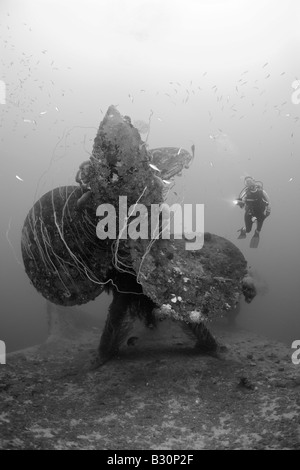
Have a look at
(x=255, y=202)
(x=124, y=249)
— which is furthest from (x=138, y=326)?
(x=255, y=202)

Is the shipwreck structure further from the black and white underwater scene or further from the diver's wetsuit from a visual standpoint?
the diver's wetsuit

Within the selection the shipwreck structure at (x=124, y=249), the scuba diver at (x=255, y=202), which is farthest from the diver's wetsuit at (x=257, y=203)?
the shipwreck structure at (x=124, y=249)

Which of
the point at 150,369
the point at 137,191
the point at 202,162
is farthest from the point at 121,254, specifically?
the point at 202,162

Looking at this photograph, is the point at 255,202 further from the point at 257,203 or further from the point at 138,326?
the point at 138,326

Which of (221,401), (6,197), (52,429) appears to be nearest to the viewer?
A: (52,429)

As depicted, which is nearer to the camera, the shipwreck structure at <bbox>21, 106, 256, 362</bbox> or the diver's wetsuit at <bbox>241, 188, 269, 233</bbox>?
the shipwreck structure at <bbox>21, 106, 256, 362</bbox>

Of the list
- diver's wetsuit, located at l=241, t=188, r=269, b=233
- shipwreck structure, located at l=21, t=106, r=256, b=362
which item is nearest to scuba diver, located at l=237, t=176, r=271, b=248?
diver's wetsuit, located at l=241, t=188, r=269, b=233

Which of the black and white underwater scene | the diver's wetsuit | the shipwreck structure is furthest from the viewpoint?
the diver's wetsuit

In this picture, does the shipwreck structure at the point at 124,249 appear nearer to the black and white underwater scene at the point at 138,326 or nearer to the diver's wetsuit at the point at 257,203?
the black and white underwater scene at the point at 138,326

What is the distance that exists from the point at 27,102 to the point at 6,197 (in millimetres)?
39835

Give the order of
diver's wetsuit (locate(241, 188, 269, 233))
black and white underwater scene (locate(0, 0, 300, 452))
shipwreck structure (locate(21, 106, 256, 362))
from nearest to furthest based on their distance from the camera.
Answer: black and white underwater scene (locate(0, 0, 300, 452)), shipwreck structure (locate(21, 106, 256, 362)), diver's wetsuit (locate(241, 188, 269, 233))

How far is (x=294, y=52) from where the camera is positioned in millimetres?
48812

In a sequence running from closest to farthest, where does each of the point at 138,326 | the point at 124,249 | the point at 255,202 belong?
1. the point at 124,249
2. the point at 255,202
3. the point at 138,326

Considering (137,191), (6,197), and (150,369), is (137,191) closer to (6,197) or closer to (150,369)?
(150,369)
